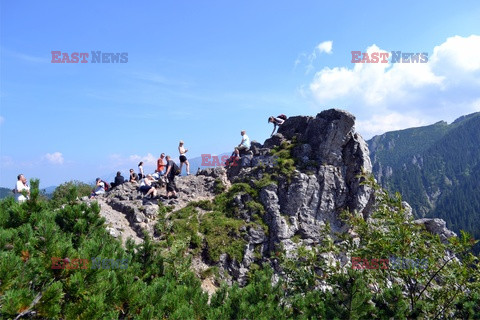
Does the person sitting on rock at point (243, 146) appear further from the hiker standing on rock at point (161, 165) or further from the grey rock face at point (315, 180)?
the hiker standing on rock at point (161, 165)

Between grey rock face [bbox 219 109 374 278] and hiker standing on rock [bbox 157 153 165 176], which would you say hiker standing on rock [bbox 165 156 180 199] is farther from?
grey rock face [bbox 219 109 374 278]

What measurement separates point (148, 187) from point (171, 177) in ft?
9.27

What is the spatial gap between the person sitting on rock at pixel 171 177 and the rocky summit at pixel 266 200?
0.76 m

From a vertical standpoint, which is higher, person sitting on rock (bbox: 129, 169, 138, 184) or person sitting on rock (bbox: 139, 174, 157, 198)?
person sitting on rock (bbox: 129, 169, 138, 184)

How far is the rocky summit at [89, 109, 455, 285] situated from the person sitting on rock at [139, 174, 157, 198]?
0.72 m

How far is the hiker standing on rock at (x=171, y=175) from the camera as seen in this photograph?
24875 mm

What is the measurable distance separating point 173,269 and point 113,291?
4366mm

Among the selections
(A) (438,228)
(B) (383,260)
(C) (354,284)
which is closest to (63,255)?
(C) (354,284)

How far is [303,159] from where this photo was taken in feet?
98.4

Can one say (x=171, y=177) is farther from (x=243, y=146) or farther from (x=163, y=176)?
(x=243, y=146)

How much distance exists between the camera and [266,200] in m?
26.9

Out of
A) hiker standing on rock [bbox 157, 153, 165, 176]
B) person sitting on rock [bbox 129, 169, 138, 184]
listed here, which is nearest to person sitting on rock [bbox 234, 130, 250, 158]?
hiker standing on rock [bbox 157, 153, 165, 176]

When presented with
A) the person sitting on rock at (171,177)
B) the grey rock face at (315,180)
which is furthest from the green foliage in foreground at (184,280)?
the grey rock face at (315,180)

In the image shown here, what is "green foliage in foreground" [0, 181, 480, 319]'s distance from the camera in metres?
5.34
